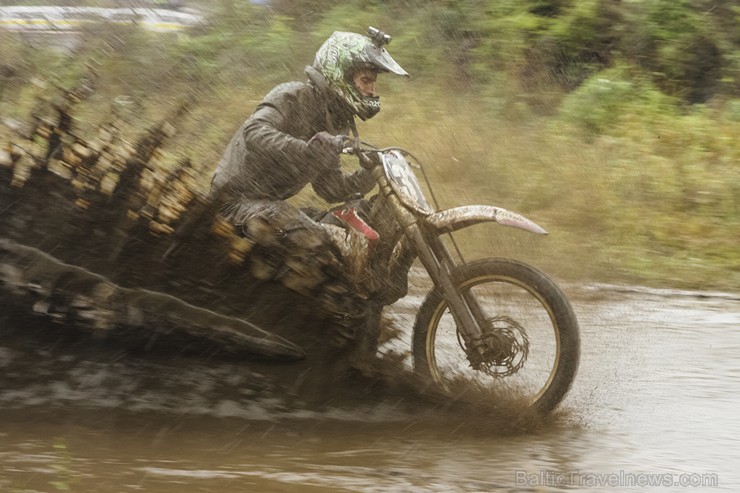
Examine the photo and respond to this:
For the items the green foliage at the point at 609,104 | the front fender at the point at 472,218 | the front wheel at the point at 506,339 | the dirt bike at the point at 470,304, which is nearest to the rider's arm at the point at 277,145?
the dirt bike at the point at 470,304

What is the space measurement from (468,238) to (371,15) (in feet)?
28.6

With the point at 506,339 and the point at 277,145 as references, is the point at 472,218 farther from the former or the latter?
the point at 277,145

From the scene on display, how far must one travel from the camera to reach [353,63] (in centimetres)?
530

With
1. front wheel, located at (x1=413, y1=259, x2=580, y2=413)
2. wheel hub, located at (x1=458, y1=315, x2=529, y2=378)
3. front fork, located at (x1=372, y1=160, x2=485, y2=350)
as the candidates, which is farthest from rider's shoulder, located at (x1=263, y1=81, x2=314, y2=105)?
wheel hub, located at (x1=458, y1=315, x2=529, y2=378)

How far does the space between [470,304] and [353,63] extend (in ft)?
4.03

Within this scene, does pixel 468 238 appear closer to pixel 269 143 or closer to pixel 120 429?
pixel 269 143

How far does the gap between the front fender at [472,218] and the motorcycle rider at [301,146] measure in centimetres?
50

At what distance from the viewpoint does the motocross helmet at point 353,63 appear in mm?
5285

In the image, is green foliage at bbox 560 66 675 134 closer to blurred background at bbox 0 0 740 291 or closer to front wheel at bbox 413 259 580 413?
blurred background at bbox 0 0 740 291

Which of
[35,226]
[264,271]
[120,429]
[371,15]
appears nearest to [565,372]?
[264,271]

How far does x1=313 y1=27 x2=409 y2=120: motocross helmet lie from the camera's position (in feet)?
17.3

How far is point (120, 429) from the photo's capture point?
512cm

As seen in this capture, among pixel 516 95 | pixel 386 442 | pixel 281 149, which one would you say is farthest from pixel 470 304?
pixel 516 95

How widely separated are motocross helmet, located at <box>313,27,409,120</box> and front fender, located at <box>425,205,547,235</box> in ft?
2.00
